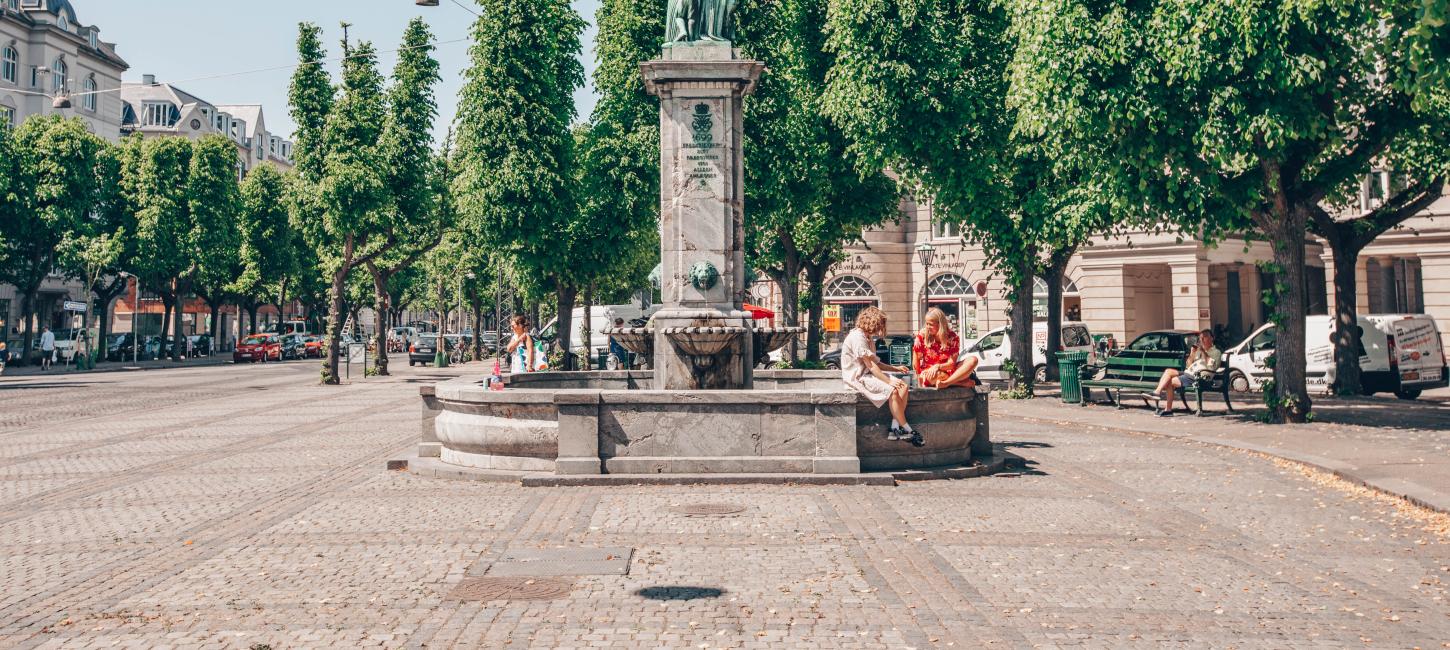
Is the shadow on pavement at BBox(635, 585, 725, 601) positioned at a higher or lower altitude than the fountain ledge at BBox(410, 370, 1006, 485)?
lower

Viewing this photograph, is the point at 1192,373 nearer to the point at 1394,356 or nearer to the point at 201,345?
the point at 1394,356

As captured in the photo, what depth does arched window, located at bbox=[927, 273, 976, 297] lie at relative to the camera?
4838 centimetres

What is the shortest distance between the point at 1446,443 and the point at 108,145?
5563 cm

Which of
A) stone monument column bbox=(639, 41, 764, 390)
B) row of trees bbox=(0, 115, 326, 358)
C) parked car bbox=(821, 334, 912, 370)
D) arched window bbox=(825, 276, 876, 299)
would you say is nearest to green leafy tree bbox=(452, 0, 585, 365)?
parked car bbox=(821, 334, 912, 370)

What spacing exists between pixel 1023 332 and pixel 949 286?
79.7ft

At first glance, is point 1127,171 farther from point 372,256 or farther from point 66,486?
point 372,256

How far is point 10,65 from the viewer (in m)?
55.9

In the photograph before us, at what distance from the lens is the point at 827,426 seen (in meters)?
10.8

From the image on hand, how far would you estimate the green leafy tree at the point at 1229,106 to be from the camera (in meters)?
15.3

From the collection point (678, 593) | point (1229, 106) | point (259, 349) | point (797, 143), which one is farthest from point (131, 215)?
point (678, 593)

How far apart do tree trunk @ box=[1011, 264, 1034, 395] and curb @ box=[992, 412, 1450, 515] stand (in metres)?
6.69

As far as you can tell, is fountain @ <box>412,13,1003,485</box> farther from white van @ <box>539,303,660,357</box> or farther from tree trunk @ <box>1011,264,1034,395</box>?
white van @ <box>539,303,660,357</box>

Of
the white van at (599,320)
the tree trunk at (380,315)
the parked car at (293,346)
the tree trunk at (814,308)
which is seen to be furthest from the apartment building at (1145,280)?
the parked car at (293,346)

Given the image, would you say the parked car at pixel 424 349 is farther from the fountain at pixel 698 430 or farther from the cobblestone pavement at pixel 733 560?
the fountain at pixel 698 430
